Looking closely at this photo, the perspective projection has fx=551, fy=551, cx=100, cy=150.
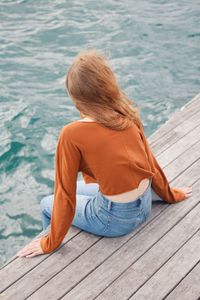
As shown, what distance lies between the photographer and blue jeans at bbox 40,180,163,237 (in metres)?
2.84

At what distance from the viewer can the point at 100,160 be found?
2.66 metres

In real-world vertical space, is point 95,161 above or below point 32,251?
above

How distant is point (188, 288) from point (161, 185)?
0.64 m

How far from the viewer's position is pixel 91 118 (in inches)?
104

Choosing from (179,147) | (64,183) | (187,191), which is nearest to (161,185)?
(187,191)

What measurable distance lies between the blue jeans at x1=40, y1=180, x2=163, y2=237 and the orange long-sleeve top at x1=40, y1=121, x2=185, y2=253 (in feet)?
0.32

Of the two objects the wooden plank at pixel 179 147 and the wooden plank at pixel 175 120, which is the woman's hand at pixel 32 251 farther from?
the wooden plank at pixel 175 120

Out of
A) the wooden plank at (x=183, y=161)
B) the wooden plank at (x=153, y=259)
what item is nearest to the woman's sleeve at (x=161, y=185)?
the wooden plank at (x=153, y=259)

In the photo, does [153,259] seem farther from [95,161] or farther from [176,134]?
[176,134]

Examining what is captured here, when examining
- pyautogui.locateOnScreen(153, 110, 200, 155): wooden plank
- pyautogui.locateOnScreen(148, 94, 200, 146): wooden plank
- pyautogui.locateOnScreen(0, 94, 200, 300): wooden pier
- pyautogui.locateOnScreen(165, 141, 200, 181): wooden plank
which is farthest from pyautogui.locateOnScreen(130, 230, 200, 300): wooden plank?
pyautogui.locateOnScreen(148, 94, 200, 146): wooden plank

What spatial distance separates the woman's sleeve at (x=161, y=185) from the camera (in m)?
2.96

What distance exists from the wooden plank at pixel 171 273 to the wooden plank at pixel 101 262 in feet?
0.52

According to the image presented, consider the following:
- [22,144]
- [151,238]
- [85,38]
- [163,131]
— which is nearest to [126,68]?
[85,38]

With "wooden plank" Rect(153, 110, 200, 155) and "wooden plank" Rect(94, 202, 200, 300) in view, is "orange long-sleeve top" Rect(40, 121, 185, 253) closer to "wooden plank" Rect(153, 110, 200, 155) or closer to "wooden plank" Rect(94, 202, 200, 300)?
"wooden plank" Rect(94, 202, 200, 300)
